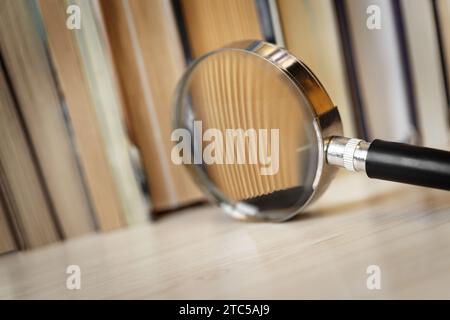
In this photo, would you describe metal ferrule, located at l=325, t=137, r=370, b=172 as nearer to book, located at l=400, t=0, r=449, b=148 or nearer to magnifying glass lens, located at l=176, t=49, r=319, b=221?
magnifying glass lens, located at l=176, t=49, r=319, b=221

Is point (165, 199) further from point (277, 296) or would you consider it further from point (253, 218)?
Result: point (277, 296)

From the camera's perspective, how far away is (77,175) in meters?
0.66

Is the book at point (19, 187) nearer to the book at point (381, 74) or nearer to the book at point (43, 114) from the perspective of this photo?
the book at point (43, 114)

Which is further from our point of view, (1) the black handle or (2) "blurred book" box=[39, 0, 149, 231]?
(2) "blurred book" box=[39, 0, 149, 231]

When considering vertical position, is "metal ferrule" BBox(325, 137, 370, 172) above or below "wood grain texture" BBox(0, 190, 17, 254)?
above

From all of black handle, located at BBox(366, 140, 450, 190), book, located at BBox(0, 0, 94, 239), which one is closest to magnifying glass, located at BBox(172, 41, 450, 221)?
black handle, located at BBox(366, 140, 450, 190)

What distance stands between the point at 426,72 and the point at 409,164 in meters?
0.21

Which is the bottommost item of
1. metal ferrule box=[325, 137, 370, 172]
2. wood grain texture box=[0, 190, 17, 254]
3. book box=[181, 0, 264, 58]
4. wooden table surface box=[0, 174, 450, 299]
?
wooden table surface box=[0, 174, 450, 299]

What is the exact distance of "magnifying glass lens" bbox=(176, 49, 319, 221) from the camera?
22.4 inches

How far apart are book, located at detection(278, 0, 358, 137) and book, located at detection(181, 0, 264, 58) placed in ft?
0.12

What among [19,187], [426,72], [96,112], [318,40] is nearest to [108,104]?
[96,112]

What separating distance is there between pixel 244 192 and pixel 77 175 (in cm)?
22

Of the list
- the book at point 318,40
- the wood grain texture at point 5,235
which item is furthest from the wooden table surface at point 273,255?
the book at point 318,40

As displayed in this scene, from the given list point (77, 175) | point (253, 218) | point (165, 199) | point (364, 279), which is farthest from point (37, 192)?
point (364, 279)
